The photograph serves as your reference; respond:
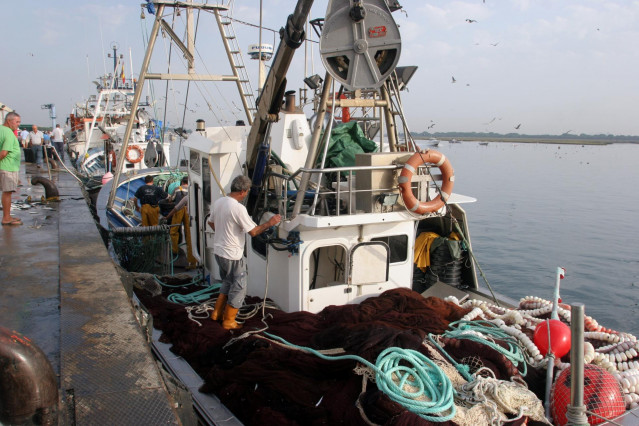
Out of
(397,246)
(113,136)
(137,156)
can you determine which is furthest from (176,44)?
(113,136)

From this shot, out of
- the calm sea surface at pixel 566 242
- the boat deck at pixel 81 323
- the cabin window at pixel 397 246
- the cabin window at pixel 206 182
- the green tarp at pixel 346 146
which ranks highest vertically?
the green tarp at pixel 346 146

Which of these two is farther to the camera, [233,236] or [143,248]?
[143,248]

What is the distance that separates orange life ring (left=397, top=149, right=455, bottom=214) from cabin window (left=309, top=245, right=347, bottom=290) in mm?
1121

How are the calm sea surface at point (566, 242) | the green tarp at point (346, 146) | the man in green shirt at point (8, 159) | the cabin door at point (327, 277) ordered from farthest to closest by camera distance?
the calm sea surface at point (566, 242), the man in green shirt at point (8, 159), the green tarp at point (346, 146), the cabin door at point (327, 277)

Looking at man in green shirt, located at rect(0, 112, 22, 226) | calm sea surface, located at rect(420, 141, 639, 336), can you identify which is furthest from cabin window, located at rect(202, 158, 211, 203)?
calm sea surface, located at rect(420, 141, 639, 336)

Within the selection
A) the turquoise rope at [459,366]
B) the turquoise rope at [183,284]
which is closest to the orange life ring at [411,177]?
the turquoise rope at [459,366]

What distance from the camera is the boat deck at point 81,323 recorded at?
265 centimetres

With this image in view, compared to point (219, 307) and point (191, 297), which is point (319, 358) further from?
point (191, 297)

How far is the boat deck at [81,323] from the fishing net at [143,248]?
4.54ft

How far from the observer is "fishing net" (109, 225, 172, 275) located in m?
8.27

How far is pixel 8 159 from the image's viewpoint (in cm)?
661

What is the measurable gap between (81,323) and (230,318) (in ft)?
6.12

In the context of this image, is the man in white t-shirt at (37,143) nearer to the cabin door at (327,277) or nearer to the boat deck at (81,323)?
the boat deck at (81,323)

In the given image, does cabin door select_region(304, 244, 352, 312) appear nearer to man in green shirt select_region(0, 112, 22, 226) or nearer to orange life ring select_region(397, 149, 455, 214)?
orange life ring select_region(397, 149, 455, 214)
